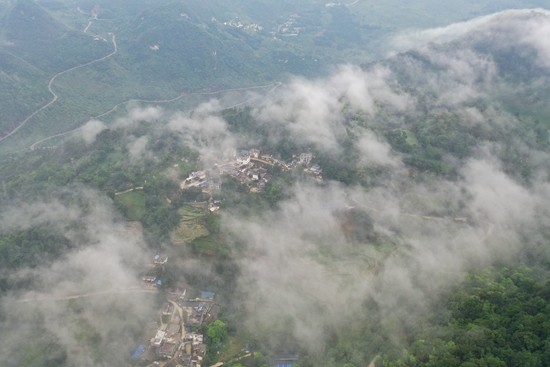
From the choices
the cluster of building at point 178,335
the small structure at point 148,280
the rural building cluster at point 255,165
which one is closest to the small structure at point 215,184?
the rural building cluster at point 255,165

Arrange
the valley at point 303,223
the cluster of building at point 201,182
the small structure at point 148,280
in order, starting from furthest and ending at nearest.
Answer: the cluster of building at point 201,182 < the small structure at point 148,280 < the valley at point 303,223

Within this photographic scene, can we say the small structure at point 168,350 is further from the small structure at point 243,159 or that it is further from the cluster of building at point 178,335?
the small structure at point 243,159

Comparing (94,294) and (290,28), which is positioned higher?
(290,28)

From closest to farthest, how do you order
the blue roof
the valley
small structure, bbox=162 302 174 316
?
1. the valley
2. the blue roof
3. small structure, bbox=162 302 174 316

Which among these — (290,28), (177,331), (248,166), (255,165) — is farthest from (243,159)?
(290,28)

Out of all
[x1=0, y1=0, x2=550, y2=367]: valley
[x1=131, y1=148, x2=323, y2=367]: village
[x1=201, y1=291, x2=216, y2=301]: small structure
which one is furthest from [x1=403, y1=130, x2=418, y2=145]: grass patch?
[x1=201, y1=291, x2=216, y2=301]: small structure

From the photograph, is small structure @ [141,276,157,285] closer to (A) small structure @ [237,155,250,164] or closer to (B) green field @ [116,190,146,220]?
(B) green field @ [116,190,146,220]

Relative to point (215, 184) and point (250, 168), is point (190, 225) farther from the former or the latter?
point (250, 168)
